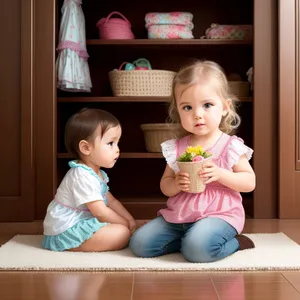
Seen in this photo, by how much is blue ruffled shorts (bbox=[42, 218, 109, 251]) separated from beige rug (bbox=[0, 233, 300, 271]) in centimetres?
5

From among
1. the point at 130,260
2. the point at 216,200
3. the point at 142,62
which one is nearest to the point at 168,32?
the point at 142,62

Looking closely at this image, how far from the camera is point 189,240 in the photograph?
1.80 m

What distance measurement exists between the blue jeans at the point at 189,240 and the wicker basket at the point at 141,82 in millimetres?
1166

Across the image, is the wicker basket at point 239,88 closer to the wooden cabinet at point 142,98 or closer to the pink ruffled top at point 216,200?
the wooden cabinet at point 142,98

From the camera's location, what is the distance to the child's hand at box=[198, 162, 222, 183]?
183 cm

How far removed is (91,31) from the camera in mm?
3531

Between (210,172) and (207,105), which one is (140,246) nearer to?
(210,172)

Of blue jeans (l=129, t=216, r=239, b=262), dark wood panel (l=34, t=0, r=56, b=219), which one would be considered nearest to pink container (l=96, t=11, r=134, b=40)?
dark wood panel (l=34, t=0, r=56, b=219)

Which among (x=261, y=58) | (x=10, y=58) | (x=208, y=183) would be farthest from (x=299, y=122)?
(x=10, y=58)

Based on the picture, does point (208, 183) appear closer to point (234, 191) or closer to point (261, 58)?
point (234, 191)

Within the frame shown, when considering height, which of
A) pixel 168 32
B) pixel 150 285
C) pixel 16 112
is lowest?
pixel 150 285

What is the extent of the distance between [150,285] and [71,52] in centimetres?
172

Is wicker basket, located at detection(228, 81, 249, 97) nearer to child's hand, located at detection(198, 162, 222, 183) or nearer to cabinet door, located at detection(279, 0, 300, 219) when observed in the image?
cabinet door, located at detection(279, 0, 300, 219)

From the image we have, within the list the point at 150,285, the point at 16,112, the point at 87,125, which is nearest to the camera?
the point at 150,285
